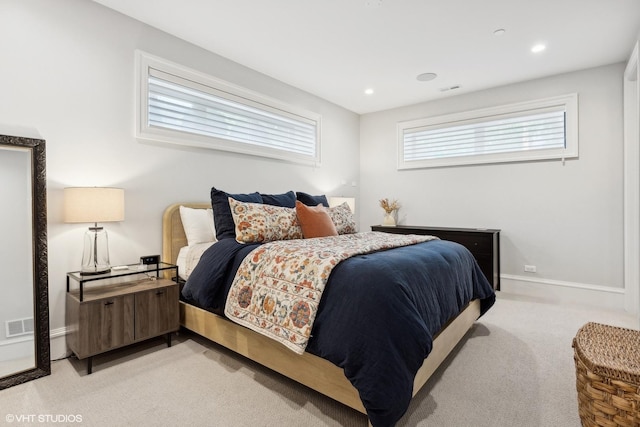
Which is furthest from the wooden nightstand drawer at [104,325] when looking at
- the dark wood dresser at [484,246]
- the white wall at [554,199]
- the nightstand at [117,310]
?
the white wall at [554,199]

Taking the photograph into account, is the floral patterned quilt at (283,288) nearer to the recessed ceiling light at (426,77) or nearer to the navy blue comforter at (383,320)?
the navy blue comforter at (383,320)

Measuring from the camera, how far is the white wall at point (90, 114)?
2229 mm

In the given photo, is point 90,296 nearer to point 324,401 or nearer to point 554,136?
point 324,401

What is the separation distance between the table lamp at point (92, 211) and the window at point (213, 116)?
0.71 metres

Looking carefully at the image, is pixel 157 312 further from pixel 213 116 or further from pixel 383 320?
pixel 213 116

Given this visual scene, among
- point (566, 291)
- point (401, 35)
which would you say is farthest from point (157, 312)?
point (566, 291)

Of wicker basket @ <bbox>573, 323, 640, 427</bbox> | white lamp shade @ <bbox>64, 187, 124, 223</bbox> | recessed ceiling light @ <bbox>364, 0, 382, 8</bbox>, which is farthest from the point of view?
recessed ceiling light @ <bbox>364, 0, 382, 8</bbox>

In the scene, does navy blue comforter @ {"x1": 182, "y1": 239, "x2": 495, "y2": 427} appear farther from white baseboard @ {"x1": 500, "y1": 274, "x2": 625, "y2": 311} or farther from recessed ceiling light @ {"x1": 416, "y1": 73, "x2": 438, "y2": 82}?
recessed ceiling light @ {"x1": 416, "y1": 73, "x2": 438, "y2": 82}

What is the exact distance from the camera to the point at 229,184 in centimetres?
355

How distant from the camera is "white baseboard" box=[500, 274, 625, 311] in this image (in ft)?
11.7

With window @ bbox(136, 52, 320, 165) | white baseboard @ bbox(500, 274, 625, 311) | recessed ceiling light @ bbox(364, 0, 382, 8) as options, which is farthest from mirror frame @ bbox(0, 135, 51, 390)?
white baseboard @ bbox(500, 274, 625, 311)

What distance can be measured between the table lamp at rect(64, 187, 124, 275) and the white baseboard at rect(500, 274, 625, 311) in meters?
4.27

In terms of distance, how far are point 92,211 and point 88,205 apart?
5 centimetres

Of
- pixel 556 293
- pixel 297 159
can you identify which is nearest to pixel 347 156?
pixel 297 159
